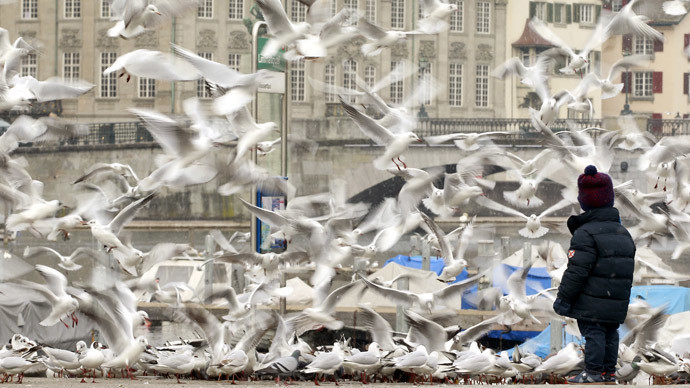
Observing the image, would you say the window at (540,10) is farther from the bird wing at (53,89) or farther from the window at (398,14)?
the bird wing at (53,89)

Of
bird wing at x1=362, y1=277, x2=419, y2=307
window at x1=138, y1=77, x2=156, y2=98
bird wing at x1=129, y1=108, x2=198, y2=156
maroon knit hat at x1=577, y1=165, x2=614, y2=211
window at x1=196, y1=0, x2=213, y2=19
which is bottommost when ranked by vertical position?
bird wing at x1=362, y1=277, x2=419, y2=307

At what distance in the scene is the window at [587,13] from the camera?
55938 millimetres

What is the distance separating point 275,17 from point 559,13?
154ft

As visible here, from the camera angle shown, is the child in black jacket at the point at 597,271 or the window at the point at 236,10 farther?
the window at the point at 236,10

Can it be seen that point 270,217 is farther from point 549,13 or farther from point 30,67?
point 549,13

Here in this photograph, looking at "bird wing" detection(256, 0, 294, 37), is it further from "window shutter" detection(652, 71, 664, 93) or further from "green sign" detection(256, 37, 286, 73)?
"window shutter" detection(652, 71, 664, 93)

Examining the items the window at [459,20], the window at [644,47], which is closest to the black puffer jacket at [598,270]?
the window at [459,20]

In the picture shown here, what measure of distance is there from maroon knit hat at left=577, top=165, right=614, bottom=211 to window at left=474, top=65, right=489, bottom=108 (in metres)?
46.3

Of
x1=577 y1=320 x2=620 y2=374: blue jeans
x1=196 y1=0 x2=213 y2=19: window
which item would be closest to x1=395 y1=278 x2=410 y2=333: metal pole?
x1=577 y1=320 x2=620 y2=374: blue jeans

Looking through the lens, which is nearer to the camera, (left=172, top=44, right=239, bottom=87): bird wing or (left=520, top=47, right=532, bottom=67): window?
(left=172, top=44, right=239, bottom=87): bird wing

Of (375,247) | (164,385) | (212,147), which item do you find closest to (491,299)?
(375,247)

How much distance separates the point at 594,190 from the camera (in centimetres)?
719

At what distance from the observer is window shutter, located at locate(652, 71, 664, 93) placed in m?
58.1

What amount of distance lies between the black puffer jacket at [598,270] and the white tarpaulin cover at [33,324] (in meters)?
7.27
